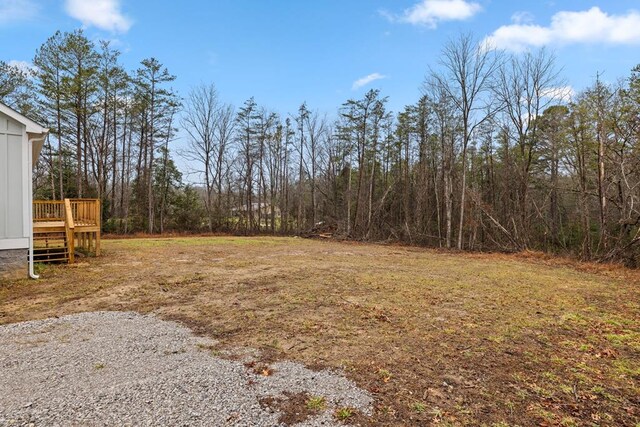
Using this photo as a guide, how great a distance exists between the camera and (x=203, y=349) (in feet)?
10.4

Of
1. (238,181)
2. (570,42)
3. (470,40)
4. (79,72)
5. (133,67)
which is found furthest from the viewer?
(238,181)

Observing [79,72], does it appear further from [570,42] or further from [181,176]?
[570,42]

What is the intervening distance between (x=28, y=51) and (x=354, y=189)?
1943cm

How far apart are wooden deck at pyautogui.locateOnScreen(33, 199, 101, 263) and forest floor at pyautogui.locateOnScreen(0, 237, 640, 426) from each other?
72cm

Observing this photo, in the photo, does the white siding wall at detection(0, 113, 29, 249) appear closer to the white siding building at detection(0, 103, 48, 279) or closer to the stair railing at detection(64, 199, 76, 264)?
the white siding building at detection(0, 103, 48, 279)

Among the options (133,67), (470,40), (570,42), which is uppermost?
(133,67)

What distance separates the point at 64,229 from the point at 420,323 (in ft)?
29.1

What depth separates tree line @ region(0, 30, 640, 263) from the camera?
14.0 metres

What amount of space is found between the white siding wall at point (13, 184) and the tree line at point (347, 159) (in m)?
13.8

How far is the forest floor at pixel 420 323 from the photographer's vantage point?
7.70ft

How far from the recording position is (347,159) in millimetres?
23000

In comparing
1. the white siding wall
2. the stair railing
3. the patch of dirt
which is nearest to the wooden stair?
the stair railing

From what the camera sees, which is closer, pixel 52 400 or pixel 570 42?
pixel 52 400

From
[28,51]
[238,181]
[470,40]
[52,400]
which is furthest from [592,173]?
[28,51]
